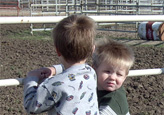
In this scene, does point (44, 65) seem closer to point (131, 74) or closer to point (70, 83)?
point (131, 74)

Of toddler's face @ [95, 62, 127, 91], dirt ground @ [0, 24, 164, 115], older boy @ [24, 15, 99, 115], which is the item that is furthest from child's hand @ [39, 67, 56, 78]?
dirt ground @ [0, 24, 164, 115]

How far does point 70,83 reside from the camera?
1354 mm

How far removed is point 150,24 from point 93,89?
28.8 feet

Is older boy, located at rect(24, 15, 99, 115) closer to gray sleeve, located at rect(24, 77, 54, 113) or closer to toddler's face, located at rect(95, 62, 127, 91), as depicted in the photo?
gray sleeve, located at rect(24, 77, 54, 113)

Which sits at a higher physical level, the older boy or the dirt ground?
the older boy

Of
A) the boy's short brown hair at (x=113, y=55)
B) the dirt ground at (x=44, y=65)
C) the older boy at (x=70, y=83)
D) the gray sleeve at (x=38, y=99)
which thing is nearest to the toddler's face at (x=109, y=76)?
the boy's short brown hair at (x=113, y=55)

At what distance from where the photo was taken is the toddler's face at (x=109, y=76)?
1.68m

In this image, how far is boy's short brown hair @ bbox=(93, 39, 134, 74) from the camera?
1.69 meters

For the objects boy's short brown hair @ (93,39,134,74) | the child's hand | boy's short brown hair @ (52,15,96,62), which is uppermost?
boy's short brown hair @ (52,15,96,62)

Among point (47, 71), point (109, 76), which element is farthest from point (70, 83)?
point (109, 76)

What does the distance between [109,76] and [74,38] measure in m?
0.42

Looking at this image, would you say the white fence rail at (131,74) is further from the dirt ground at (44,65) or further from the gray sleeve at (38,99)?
the dirt ground at (44,65)

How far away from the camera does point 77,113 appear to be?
1384mm

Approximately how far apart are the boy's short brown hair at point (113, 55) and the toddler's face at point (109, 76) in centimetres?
2
